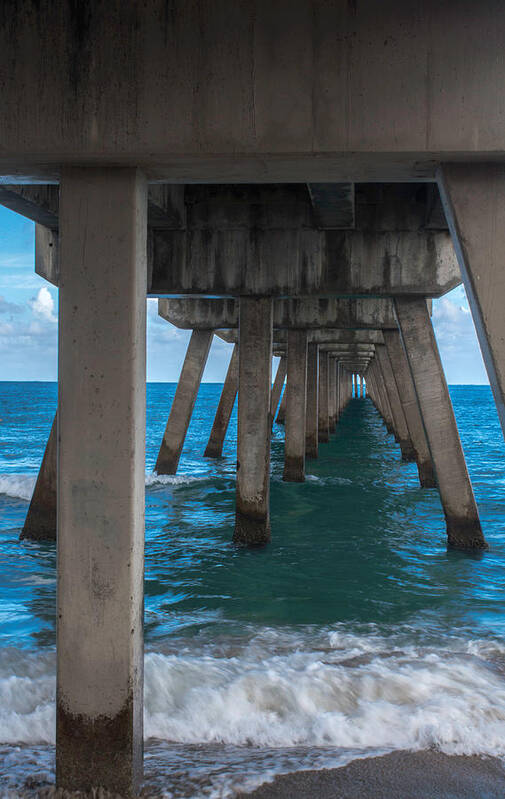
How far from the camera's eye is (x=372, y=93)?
3545 mm

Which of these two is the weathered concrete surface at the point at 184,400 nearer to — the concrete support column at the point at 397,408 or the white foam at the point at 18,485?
the white foam at the point at 18,485

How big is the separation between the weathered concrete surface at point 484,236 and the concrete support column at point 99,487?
162 cm

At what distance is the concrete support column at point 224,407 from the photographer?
74.1ft

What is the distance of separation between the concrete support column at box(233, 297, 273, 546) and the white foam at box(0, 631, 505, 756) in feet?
11.7

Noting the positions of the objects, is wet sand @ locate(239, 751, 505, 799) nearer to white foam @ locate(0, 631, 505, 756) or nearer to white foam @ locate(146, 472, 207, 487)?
white foam @ locate(0, 631, 505, 756)

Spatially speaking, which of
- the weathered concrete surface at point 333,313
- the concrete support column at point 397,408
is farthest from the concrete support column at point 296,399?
the concrete support column at point 397,408

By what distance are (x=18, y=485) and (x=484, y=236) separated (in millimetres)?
16052

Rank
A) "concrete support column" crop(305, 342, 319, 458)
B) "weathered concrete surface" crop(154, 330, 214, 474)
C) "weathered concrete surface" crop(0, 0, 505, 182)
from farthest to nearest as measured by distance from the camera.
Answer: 1. "concrete support column" crop(305, 342, 319, 458)
2. "weathered concrete surface" crop(154, 330, 214, 474)
3. "weathered concrete surface" crop(0, 0, 505, 182)

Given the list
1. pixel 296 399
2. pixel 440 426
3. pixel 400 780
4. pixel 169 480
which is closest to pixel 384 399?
pixel 296 399

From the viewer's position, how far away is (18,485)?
17.9 m

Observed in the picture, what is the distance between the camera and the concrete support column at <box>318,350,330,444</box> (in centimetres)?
2803

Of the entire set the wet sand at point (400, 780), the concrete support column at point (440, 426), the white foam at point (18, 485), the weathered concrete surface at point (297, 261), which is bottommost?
the wet sand at point (400, 780)

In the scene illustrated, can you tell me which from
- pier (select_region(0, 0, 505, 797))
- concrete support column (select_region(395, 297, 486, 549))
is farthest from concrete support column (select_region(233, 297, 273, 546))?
pier (select_region(0, 0, 505, 797))

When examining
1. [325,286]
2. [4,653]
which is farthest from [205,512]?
[4,653]
